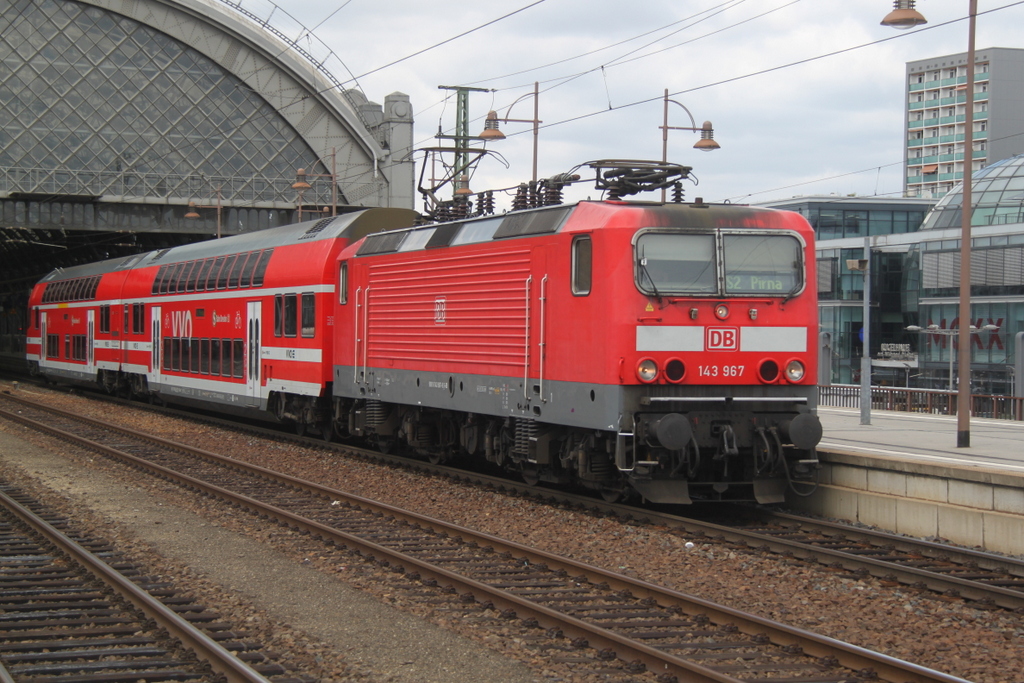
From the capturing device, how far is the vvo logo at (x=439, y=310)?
1598 centimetres

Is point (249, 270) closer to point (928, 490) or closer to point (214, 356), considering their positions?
point (214, 356)

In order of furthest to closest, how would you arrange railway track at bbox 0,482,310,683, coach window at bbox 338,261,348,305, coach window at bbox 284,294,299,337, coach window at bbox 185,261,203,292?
1. coach window at bbox 185,261,203,292
2. coach window at bbox 284,294,299,337
3. coach window at bbox 338,261,348,305
4. railway track at bbox 0,482,310,683

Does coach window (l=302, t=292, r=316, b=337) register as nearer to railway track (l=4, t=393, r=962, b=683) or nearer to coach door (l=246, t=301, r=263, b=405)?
coach door (l=246, t=301, r=263, b=405)

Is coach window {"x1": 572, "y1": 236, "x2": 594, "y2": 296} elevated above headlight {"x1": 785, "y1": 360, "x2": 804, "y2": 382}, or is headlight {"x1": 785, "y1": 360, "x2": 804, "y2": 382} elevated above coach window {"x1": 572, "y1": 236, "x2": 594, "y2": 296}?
coach window {"x1": 572, "y1": 236, "x2": 594, "y2": 296}

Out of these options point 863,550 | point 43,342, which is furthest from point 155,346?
point 863,550

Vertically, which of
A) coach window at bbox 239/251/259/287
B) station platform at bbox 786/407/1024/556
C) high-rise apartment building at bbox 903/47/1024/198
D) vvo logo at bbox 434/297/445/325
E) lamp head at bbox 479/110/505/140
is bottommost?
station platform at bbox 786/407/1024/556

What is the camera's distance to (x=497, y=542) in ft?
36.1

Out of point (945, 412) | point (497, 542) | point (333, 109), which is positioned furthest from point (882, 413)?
point (333, 109)

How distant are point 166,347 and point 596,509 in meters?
17.4

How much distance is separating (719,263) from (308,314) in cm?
974

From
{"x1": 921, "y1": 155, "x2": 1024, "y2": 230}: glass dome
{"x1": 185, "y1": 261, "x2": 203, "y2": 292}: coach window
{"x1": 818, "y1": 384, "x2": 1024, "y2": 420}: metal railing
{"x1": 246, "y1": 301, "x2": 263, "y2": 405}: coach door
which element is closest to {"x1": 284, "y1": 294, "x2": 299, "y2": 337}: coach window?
{"x1": 246, "y1": 301, "x2": 263, "y2": 405}: coach door

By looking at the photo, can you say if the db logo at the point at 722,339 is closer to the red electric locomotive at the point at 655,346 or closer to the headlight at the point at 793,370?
the red electric locomotive at the point at 655,346

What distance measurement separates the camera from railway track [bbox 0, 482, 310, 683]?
7.18 meters

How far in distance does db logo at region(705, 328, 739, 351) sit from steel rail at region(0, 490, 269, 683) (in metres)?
6.50
